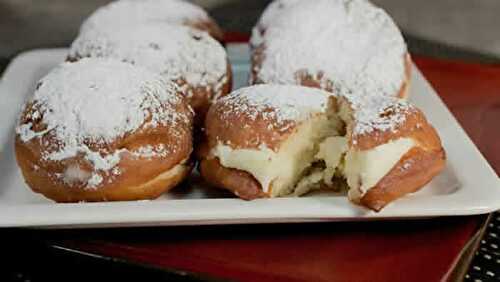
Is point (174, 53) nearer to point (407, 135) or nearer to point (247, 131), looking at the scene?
point (247, 131)

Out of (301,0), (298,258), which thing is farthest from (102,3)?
(298,258)

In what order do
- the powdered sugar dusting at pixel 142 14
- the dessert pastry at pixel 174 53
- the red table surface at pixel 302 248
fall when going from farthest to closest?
1. the powdered sugar dusting at pixel 142 14
2. the dessert pastry at pixel 174 53
3. the red table surface at pixel 302 248

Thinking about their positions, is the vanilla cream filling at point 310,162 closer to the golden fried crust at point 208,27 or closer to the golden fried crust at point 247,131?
the golden fried crust at point 247,131

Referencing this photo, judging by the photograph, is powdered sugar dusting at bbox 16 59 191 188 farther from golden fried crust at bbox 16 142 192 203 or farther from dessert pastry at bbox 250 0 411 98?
dessert pastry at bbox 250 0 411 98

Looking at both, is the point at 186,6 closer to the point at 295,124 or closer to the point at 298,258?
the point at 295,124

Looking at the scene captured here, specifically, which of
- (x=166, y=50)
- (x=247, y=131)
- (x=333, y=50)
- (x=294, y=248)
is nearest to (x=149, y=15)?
(x=166, y=50)

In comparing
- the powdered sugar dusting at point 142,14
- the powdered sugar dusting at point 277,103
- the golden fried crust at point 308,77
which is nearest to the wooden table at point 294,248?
the powdered sugar dusting at point 277,103

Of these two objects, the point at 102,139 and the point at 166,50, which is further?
the point at 166,50
